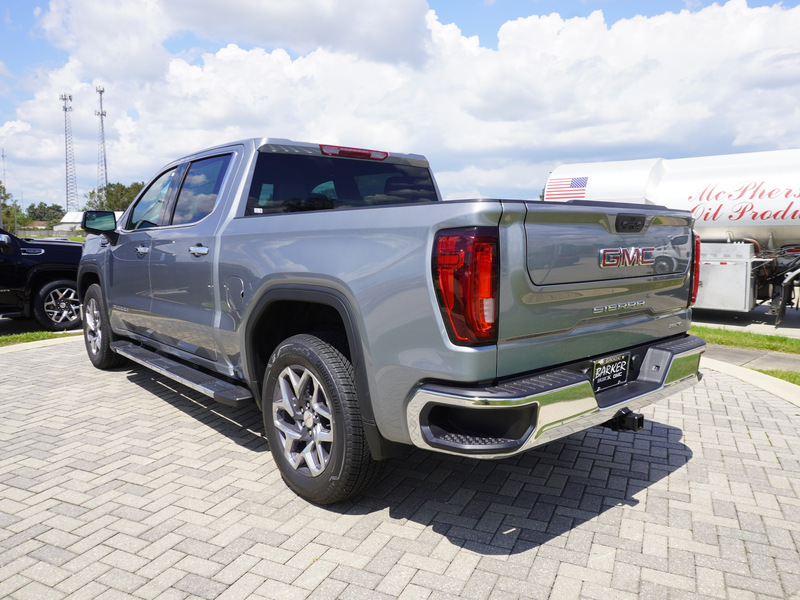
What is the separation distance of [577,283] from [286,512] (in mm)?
1957

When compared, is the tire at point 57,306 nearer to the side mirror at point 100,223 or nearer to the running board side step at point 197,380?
Result: the side mirror at point 100,223

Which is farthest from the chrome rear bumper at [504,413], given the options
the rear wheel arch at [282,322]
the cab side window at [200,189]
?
the cab side window at [200,189]

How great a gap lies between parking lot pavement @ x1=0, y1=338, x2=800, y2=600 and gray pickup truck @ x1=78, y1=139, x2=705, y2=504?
0.42 metres

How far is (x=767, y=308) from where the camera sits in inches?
524

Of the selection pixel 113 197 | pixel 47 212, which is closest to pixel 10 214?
pixel 113 197

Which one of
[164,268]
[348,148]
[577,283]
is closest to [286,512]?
[577,283]

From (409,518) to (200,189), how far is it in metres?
2.83

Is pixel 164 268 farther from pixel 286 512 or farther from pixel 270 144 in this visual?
pixel 286 512

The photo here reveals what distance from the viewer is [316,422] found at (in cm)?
324

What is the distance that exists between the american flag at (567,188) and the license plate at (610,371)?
29.8ft

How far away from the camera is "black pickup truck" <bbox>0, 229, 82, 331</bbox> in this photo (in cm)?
878

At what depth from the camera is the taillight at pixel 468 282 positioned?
248 centimetres

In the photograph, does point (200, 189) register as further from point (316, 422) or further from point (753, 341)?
point (753, 341)

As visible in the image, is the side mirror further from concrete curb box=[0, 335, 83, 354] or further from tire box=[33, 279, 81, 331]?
tire box=[33, 279, 81, 331]
